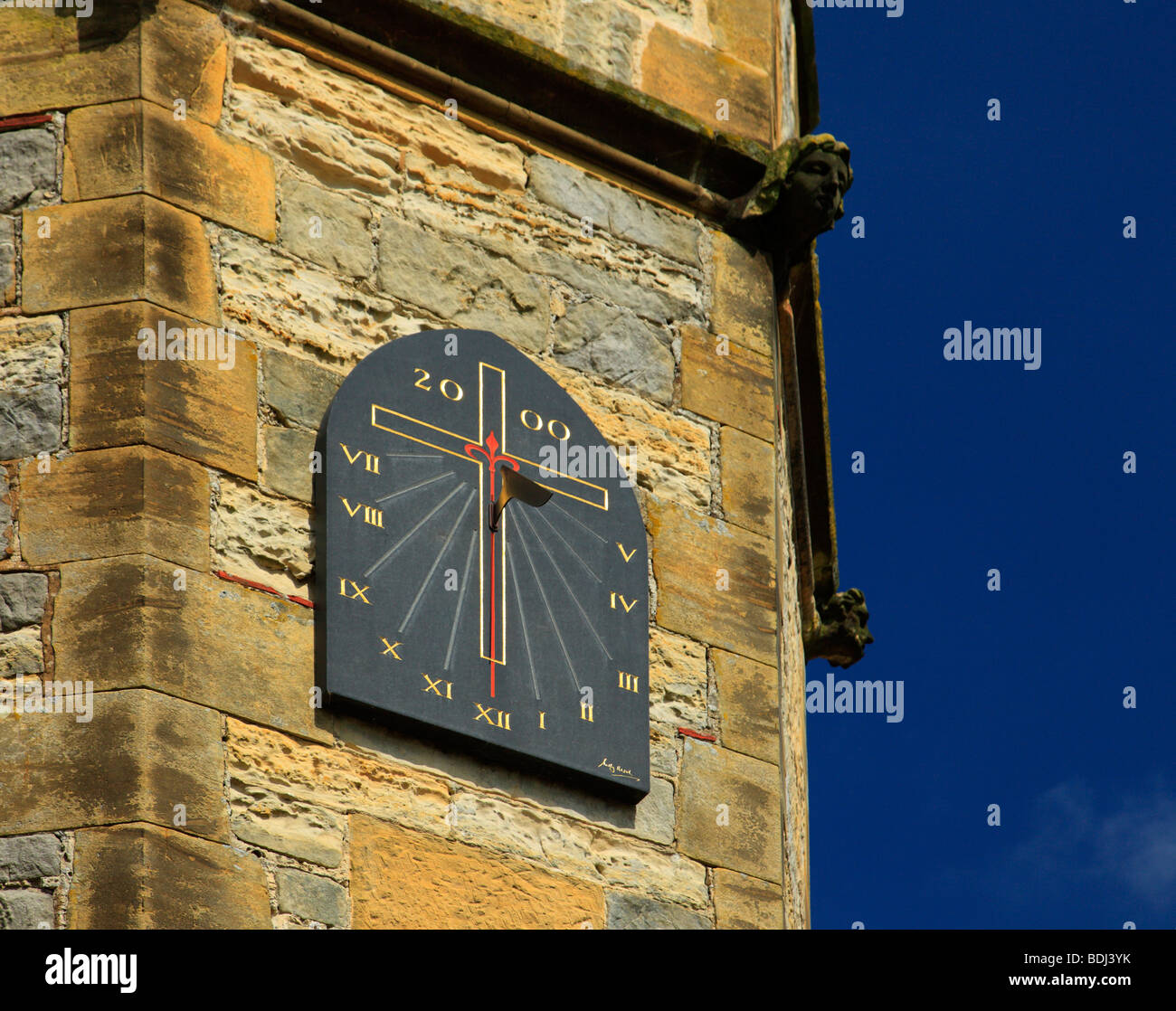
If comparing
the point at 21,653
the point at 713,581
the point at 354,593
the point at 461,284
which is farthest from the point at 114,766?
the point at 713,581

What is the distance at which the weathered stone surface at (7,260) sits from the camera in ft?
18.5

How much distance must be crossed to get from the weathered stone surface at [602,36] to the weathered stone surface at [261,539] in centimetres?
175

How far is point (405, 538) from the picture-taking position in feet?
18.5

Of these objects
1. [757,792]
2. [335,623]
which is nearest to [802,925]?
[757,792]

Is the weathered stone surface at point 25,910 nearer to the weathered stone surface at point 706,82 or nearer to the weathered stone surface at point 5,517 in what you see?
the weathered stone surface at point 5,517

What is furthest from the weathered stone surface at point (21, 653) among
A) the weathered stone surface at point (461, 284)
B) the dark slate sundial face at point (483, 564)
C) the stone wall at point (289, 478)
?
the weathered stone surface at point (461, 284)

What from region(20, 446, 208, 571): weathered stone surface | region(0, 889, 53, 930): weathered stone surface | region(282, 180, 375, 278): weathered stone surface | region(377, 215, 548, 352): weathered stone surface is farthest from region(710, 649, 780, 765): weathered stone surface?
region(0, 889, 53, 930): weathered stone surface

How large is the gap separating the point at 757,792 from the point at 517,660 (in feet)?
2.37

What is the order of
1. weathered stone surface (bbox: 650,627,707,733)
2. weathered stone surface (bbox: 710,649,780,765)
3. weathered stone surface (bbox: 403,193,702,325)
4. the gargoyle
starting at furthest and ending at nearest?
the gargoyle < weathered stone surface (bbox: 403,193,702,325) < weathered stone surface (bbox: 710,649,780,765) < weathered stone surface (bbox: 650,627,707,733)

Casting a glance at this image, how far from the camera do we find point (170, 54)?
5926 millimetres

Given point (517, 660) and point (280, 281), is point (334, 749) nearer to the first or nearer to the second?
point (517, 660)

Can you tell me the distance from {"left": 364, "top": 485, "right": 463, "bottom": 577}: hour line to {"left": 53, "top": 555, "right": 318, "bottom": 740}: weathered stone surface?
26cm

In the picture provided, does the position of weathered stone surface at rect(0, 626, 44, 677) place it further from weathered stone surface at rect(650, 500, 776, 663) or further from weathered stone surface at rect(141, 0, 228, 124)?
weathered stone surface at rect(650, 500, 776, 663)

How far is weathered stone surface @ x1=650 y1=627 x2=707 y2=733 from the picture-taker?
5.96 meters
